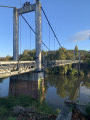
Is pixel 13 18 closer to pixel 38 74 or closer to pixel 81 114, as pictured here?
pixel 38 74

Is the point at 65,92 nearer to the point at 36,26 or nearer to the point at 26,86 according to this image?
the point at 26,86

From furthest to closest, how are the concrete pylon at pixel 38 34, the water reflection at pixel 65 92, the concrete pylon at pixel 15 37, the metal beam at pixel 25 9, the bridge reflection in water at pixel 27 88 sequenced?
the water reflection at pixel 65 92 < the metal beam at pixel 25 9 < the concrete pylon at pixel 15 37 < the concrete pylon at pixel 38 34 < the bridge reflection in water at pixel 27 88

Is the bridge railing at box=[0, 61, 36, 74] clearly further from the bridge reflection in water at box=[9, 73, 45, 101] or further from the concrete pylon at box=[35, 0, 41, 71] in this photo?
the bridge reflection in water at box=[9, 73, 45, 101]

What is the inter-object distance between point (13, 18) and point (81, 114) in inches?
412

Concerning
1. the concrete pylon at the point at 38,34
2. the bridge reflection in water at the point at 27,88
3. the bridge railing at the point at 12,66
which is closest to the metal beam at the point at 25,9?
the concrete pylon at the point at 38,34

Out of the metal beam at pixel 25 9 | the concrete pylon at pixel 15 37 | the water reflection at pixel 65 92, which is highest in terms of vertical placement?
the metal beam at pixel 25 9

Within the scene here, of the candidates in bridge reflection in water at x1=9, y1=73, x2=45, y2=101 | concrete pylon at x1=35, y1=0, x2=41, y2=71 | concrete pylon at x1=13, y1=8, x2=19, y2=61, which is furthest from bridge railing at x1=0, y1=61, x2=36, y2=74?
concrete pylon at x1=13, y1=8, x2=19, y2=61

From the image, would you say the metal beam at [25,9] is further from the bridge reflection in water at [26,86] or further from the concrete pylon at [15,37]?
the bridge reflection in water at [26,86]

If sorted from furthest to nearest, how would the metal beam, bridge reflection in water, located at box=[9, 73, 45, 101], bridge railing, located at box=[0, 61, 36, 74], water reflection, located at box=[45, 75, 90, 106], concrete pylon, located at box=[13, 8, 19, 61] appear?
1. water reflection, located at box=[45, 75, 90, 106]
2. the metal beam
3. concrete pylon, located at box=[13, 8, 19, 61]
4. bridge reflection in water, located at box=[9, 73, 45, 101]
5. bridge railing, located at box=[0, 61, 36, 74]

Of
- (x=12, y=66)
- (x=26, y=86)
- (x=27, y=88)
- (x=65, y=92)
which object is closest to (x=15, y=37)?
(x=12, y=66)

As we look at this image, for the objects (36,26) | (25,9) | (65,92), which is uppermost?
(25,9)

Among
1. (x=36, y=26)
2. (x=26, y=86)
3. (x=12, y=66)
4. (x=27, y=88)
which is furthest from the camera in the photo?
(x=36, y=26)

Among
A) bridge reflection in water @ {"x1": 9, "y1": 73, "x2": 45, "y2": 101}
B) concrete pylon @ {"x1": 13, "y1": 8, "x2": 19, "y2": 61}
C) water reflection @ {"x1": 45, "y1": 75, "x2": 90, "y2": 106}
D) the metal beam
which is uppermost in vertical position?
the metal beam

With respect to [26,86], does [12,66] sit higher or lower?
higher
